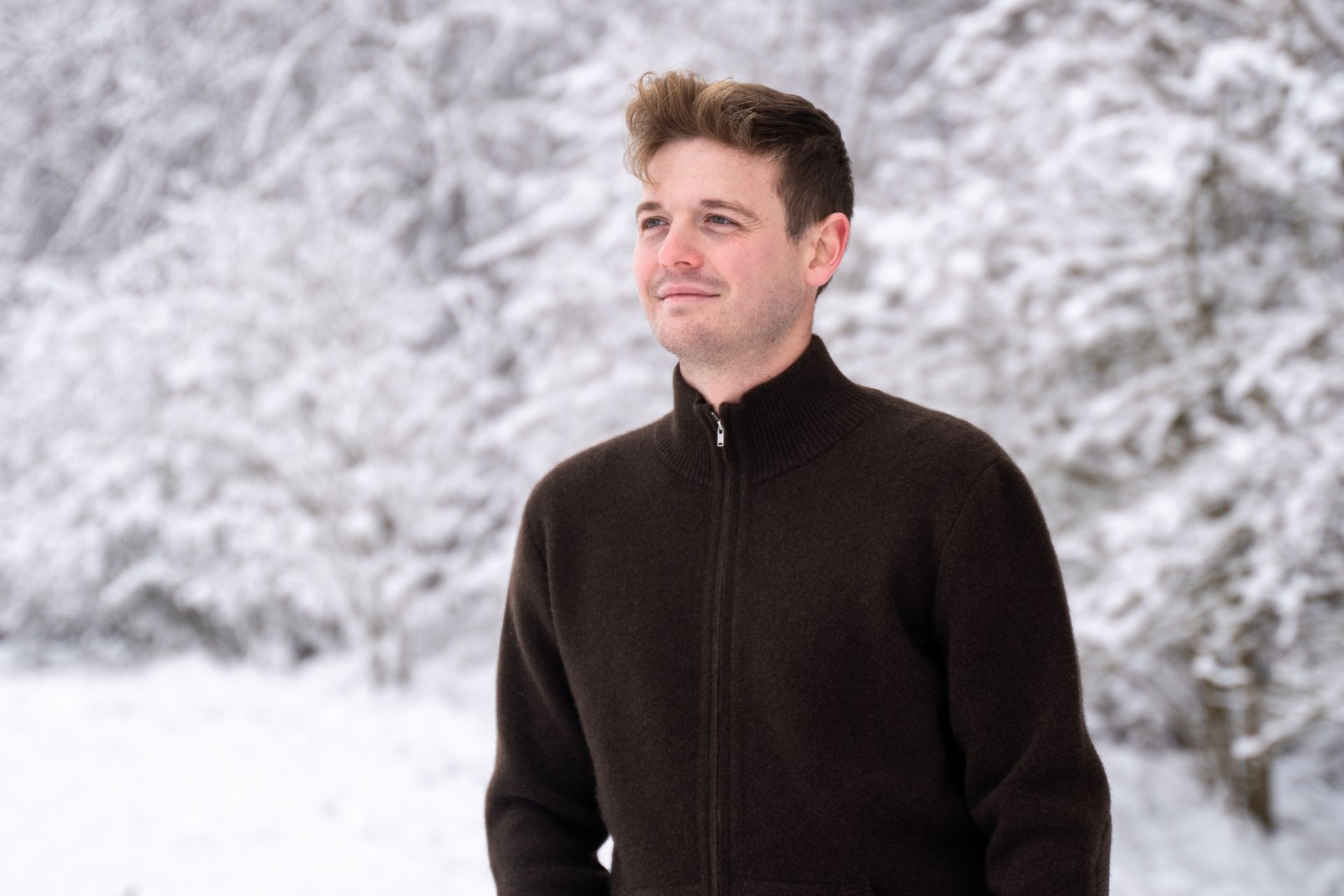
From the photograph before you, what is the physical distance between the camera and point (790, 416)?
1.42m

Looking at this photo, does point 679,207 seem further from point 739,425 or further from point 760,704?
point 760,704

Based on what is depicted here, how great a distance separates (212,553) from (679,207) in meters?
6.51

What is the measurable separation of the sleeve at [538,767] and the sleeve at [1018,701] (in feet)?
1.92

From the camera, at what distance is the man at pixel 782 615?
1233 millimetres

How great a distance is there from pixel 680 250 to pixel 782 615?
1.57 feet

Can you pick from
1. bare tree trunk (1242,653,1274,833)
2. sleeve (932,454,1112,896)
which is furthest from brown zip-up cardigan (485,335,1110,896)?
bare tree trunk (1242,653,1274,833)

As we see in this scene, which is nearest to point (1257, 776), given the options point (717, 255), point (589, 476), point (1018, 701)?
point (1018, 701)

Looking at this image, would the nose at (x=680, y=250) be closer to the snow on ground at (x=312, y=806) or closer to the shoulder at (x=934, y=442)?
the shoulder at (x=934, y=442)

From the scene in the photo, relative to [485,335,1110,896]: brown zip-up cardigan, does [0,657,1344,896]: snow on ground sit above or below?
below

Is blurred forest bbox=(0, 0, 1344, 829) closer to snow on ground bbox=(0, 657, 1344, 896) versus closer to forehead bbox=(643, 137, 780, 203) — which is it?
snow on ground bbox=(0, 657, 1344, 896)

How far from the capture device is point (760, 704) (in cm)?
133

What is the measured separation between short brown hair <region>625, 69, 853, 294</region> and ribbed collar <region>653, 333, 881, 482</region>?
0.19 metres

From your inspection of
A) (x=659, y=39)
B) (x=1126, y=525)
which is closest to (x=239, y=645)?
(x=659, y=39)

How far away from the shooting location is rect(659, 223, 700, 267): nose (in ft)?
4.40
